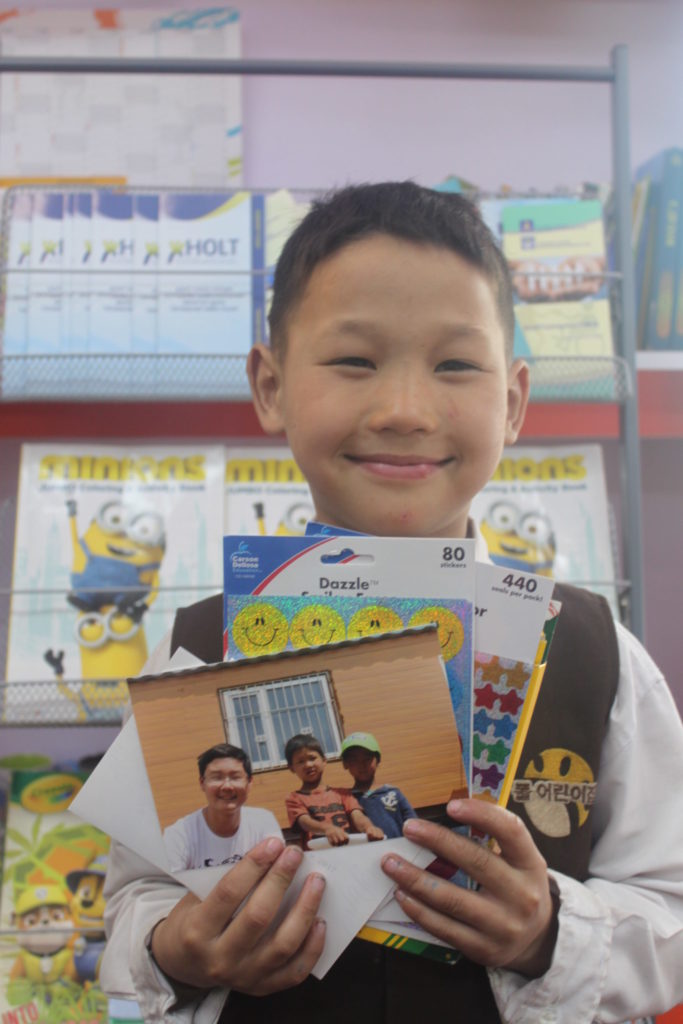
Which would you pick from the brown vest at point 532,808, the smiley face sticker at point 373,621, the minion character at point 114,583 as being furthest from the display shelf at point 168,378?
the smiley face sticker at point 373,621

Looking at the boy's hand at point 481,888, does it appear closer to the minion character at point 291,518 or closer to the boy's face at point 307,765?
the boy's face at point 307,765

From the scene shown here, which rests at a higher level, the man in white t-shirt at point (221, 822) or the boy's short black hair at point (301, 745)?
the boy's short black hair at point (301, 745)

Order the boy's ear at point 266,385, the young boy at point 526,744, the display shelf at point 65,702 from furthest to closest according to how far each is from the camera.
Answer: the display shelf at point 65,702, the boy's ear at point 266,385, the young boy at point 526,744

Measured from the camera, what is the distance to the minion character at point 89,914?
148 centimetres

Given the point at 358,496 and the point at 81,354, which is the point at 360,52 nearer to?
the point at 81,354

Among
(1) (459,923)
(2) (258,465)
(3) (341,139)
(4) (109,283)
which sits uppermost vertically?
(3) (341,139)

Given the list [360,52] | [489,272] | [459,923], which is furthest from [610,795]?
[360,52]

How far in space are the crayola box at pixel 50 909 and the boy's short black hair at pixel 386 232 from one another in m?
0.99

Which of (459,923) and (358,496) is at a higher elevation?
(358,496)

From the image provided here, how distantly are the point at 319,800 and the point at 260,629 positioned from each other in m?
0.13

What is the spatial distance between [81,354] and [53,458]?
199 millimetres

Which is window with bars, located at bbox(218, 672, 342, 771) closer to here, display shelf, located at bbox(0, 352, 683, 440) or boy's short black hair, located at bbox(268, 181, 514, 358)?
boy's short black hair, located at bbox(268, 181, 514, 358)

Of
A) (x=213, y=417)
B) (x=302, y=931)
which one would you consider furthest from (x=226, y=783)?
(x=213, y=417)

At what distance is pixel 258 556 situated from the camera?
0.69m
